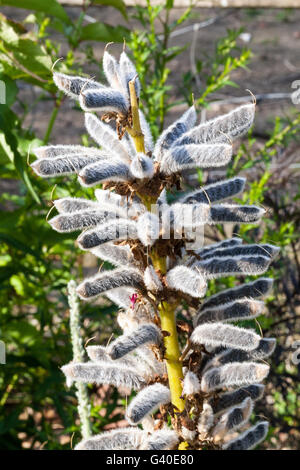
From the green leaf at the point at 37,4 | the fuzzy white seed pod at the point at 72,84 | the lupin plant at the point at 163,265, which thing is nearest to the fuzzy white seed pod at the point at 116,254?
the lupin plant at the point at 163,265

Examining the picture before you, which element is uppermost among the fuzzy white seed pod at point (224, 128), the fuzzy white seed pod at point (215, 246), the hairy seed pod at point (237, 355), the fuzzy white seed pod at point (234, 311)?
the fuzzy white seed pod at point (224, 128)

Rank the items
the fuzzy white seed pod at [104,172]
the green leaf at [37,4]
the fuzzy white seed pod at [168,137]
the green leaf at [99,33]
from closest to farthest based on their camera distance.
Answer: the fuzzy white seed pod at [104,172] < the fuzzy white seed pod at [168,137] < the green leaf at [37,4] < the green leaf at [99,33]

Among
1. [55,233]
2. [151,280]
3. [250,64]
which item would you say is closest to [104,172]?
[151,280]

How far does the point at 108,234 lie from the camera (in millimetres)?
810

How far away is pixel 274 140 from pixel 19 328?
90cm

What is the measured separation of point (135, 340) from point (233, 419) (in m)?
0.19

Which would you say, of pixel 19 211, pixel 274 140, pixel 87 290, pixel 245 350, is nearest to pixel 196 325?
pixel 245 350

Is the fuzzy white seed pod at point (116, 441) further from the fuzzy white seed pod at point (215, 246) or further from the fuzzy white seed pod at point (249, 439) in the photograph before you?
the fuzzy white seed pod at point (215, 246)

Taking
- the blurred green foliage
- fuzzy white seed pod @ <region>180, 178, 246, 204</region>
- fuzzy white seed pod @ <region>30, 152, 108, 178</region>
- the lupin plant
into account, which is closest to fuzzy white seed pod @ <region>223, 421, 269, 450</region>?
the lupin plant

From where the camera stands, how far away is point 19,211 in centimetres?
167

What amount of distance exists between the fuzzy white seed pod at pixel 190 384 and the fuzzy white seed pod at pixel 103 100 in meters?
0.36

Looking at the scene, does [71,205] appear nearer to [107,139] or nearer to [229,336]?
[107,139]

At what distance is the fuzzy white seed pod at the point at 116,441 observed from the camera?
85 centimetres
